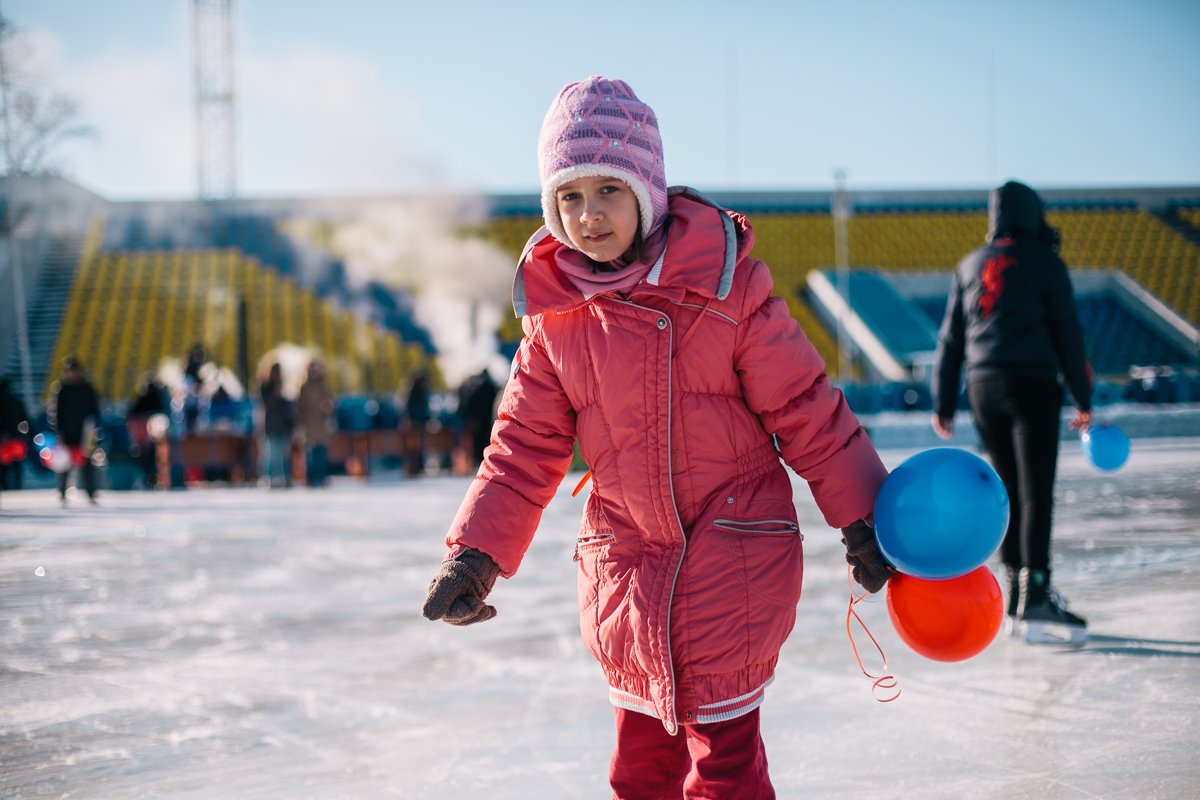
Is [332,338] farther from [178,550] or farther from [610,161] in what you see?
[610,161]

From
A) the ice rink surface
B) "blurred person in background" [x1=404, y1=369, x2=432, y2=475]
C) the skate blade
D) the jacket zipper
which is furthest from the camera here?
"blurred person in background" [x1=404, y1=369, x2=432, y2=475]

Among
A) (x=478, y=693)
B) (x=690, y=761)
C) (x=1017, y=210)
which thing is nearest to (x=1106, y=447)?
(x=1017, y=210)

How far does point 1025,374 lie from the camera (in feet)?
11.4

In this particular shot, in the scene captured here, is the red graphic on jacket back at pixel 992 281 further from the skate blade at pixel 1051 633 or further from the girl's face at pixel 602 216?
the girl's face at pixel 602 216

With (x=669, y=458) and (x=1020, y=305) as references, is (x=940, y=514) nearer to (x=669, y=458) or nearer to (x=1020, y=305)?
(x=669, y=458)

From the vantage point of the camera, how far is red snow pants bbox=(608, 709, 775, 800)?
1.70 meters

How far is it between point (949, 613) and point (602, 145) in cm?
102

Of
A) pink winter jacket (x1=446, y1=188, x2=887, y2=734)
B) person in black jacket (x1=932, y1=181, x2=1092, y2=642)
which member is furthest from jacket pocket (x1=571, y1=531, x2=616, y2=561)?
person in black jacket (x1=932, y1=181, x2=1092, y2=642)

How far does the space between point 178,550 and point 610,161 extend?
5.29m

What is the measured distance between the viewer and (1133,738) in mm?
2436

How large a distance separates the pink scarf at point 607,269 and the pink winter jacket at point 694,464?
0.02 m

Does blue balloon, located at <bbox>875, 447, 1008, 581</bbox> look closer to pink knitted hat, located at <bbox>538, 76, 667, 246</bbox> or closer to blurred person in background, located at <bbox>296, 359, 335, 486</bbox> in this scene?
→ pink knitted hat, located at <bbox>538, 76, 667, 246</bbox>

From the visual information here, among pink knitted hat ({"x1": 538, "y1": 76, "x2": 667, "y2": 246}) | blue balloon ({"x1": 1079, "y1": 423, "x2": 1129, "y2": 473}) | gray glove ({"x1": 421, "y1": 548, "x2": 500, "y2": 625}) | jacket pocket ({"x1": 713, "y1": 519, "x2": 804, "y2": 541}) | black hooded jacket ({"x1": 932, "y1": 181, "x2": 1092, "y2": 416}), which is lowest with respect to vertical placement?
blue balloon ({"x1": 1079, "y1": 423, "x2": 1129, "y2": 473})

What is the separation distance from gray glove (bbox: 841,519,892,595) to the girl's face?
629mm
